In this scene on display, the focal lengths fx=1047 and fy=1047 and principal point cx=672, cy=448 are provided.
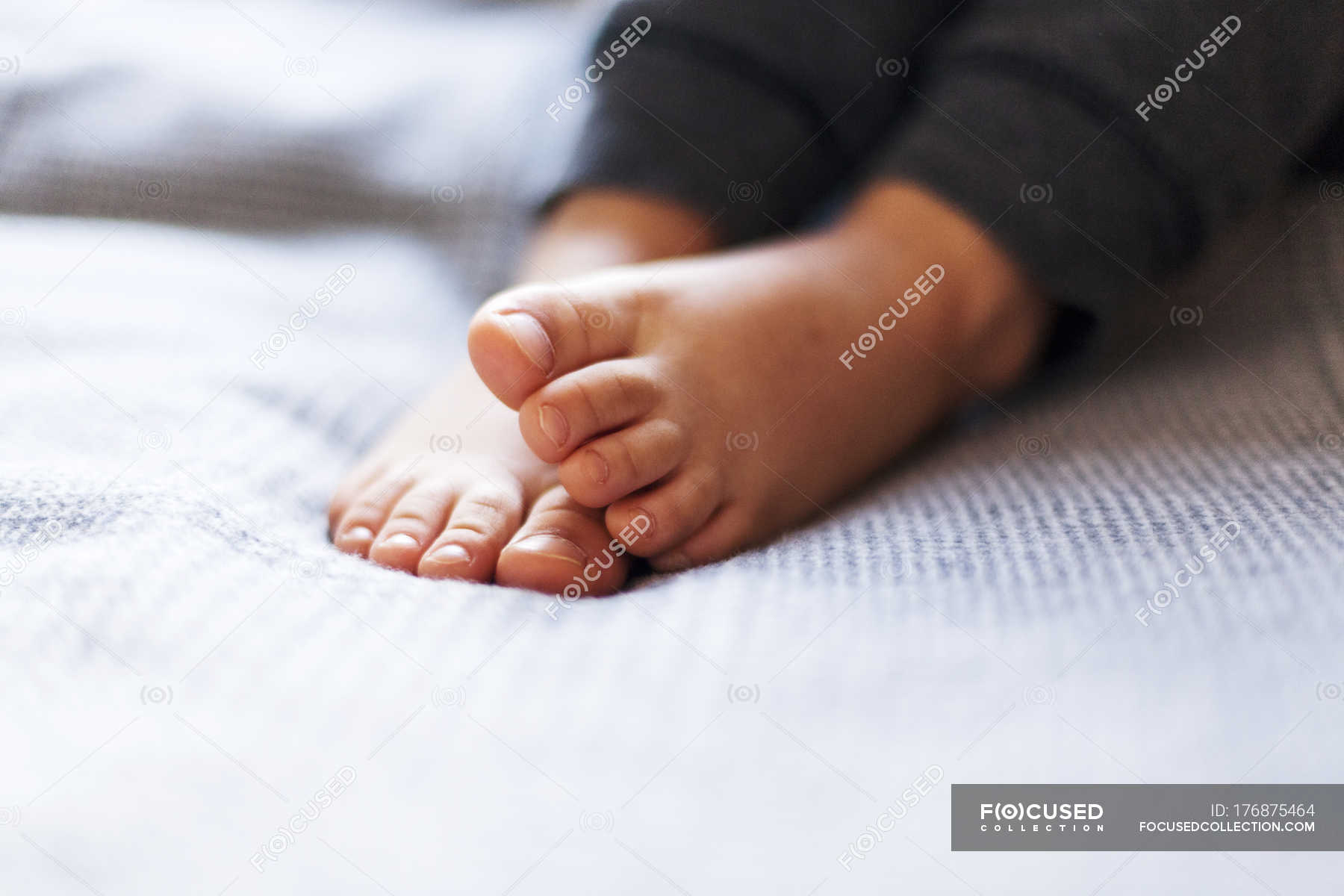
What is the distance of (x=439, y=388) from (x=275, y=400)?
0.09 meters

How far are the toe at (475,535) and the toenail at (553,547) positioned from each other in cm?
2

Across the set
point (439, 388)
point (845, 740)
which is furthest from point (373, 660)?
point (439, 388)

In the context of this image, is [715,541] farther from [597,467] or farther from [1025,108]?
[1025,108]

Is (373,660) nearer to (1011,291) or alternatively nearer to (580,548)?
(580,548)

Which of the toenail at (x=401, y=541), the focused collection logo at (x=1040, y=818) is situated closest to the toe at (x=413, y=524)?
the toenail at (x=401, y=541)

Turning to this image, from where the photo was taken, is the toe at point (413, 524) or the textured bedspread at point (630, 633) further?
the toe at point (413, 524)

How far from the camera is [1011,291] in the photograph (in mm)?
517

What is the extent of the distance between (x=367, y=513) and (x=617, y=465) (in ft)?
0.38

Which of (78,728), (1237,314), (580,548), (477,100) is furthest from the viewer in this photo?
(477,100)

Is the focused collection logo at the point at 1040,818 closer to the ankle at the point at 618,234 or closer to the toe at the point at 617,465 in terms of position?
the toe at the point at 617,465

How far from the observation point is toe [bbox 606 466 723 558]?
0.45 metres

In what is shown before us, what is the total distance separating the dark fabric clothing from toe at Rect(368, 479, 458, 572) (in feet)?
0.68

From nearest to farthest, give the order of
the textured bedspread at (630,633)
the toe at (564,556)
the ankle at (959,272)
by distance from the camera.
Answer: the textured bedspread at (630,633) → the toe at (564,556) → the ankle at (959,272)

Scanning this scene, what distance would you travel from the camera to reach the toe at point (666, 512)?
449mm
